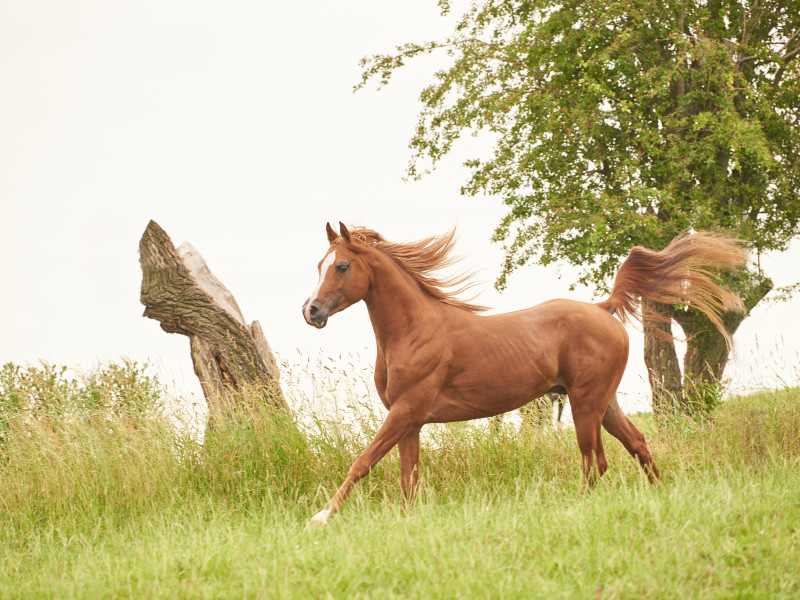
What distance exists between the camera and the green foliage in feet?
40.7

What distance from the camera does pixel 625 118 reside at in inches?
510

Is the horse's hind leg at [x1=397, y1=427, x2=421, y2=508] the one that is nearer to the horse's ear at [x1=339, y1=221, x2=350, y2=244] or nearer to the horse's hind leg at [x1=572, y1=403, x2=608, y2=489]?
the horse's hind leg at [x1=572, y1=403, x2=608, y2=489]

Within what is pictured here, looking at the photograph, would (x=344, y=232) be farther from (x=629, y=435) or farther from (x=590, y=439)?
(x=629, y=435)

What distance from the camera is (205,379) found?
840 centimetres

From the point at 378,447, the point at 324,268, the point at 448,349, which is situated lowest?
the point at 378,447

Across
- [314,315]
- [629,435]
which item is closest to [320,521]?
[314,315]

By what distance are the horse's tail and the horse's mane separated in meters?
1.39

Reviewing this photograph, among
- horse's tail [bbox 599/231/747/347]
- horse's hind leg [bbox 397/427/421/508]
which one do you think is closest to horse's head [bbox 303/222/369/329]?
horse's hind leg [bbox 397/427/421/508]

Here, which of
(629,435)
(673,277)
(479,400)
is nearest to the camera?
(479,400)

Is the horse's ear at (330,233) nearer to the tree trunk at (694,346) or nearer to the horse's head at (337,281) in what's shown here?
the horse's head at (337,281)

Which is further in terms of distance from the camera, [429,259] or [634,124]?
[634,124]

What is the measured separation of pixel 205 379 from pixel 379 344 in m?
3.32

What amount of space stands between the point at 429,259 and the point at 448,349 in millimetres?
799

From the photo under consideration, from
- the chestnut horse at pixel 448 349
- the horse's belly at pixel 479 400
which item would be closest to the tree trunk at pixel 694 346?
the chestnut horse at pixel 448 349
